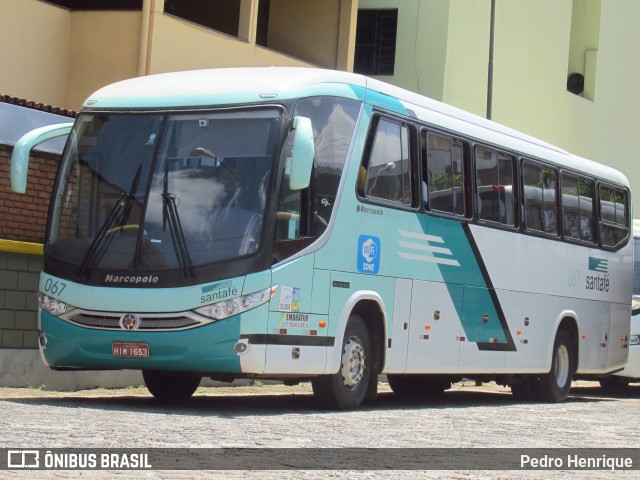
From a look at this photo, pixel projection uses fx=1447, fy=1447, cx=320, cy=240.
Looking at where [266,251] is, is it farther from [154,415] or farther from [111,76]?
[111,76]

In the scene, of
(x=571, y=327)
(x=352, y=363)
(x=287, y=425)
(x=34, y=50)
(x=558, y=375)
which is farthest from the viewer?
(x=34, y=50)

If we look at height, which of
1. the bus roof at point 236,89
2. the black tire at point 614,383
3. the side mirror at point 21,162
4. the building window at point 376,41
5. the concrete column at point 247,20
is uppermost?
the building window at point 376,41

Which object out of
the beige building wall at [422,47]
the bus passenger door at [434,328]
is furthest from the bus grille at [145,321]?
the beige building wall at [422,47]

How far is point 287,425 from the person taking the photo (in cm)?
1212

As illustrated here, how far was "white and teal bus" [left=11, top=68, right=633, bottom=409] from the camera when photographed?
13.2 meters

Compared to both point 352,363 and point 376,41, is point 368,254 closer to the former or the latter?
point 352,363

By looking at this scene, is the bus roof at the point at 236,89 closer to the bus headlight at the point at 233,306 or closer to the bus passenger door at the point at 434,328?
the bus headlight at the point at 233,306

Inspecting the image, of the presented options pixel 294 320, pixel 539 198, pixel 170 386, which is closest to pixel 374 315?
pixel 294 320

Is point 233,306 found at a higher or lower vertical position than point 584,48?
lower

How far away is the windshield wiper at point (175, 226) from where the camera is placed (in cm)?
1325

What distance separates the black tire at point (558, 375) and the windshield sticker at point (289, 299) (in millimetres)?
6992

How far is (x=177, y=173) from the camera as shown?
13.6 m

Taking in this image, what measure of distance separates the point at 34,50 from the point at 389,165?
25.3 feet

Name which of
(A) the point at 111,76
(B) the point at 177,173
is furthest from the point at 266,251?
(A) the point at 111,76
